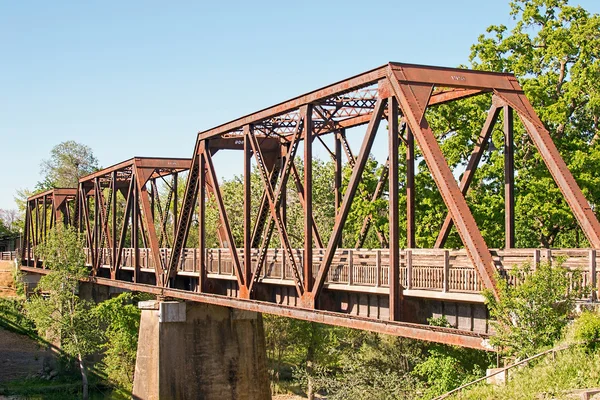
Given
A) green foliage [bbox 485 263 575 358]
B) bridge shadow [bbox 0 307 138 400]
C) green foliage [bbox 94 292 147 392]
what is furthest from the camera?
bridge shadow [bbox 0 307 138 400]

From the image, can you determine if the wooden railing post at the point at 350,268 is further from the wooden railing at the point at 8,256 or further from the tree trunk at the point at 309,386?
the wooden railing at the point at 8,256

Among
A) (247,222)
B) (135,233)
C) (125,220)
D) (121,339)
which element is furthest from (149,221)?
(247,222)

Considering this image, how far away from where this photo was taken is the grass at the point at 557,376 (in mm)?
14148

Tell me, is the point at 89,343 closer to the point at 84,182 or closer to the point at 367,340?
the point at 84,182

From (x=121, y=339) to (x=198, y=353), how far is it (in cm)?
1579

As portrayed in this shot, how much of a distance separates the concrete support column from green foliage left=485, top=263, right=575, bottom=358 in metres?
21.6

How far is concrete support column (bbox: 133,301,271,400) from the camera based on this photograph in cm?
3506

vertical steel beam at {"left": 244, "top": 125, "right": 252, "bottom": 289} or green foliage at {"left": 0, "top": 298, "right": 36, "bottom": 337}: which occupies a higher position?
vertical steel beam at {"left": 244, "top": 125, "right": 252, "bottom": 289}

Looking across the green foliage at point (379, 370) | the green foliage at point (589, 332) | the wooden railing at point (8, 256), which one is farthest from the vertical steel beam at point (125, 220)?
the wooden railing at point (8, 256)

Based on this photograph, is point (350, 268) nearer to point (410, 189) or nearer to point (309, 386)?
point (410, 189)

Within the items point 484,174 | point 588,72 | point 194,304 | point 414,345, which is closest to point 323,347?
point 414,345

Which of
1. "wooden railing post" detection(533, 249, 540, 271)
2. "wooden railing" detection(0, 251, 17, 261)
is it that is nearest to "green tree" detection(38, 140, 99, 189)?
"wooden railing" detection(0, 251, 17, 261)

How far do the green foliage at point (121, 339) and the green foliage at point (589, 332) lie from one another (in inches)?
1527

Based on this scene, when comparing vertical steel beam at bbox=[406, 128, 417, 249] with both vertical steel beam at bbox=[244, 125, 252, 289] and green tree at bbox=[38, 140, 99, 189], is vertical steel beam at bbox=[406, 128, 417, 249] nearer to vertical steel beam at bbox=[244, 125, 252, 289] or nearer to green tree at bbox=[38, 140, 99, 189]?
vertical steel beam at bbox=[244, 125, 252, 289]
